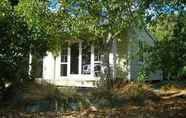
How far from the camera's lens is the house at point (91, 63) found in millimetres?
23609

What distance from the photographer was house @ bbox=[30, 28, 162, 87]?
2361cm

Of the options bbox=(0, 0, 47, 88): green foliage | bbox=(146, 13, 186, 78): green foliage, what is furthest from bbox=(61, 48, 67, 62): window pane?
bbox=(146, 13, 186, 78): green foliage

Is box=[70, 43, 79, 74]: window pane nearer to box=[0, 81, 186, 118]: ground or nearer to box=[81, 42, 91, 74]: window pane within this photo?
box=[81, 42, 91, 74]: window pane

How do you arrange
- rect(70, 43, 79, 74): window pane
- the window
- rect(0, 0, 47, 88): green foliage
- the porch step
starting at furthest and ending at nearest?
the window
rect(70, 43, 79, 74): window pane
the porch step
rect(0, 0, 47, 88): green foliage

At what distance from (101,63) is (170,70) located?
43.2 feet

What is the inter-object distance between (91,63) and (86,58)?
59cm

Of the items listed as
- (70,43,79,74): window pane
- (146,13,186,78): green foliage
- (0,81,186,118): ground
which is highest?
(70,43,79,74): window pane

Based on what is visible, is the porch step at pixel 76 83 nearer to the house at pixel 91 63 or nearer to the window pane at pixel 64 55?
the house at pixel 91 63

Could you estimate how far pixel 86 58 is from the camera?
81.4ft

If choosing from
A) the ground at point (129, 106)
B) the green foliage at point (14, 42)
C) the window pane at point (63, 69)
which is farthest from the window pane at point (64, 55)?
the green foliage at point (14, 42)

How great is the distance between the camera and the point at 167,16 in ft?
41.1

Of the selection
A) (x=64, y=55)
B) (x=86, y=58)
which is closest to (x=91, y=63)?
(x=86, y=58)

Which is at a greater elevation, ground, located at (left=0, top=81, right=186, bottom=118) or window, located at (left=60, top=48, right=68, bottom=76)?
window, located at (left=60, top=48, right=68, bottom=76)

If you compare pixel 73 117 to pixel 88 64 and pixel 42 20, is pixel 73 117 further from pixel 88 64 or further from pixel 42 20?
pixel 88 64
